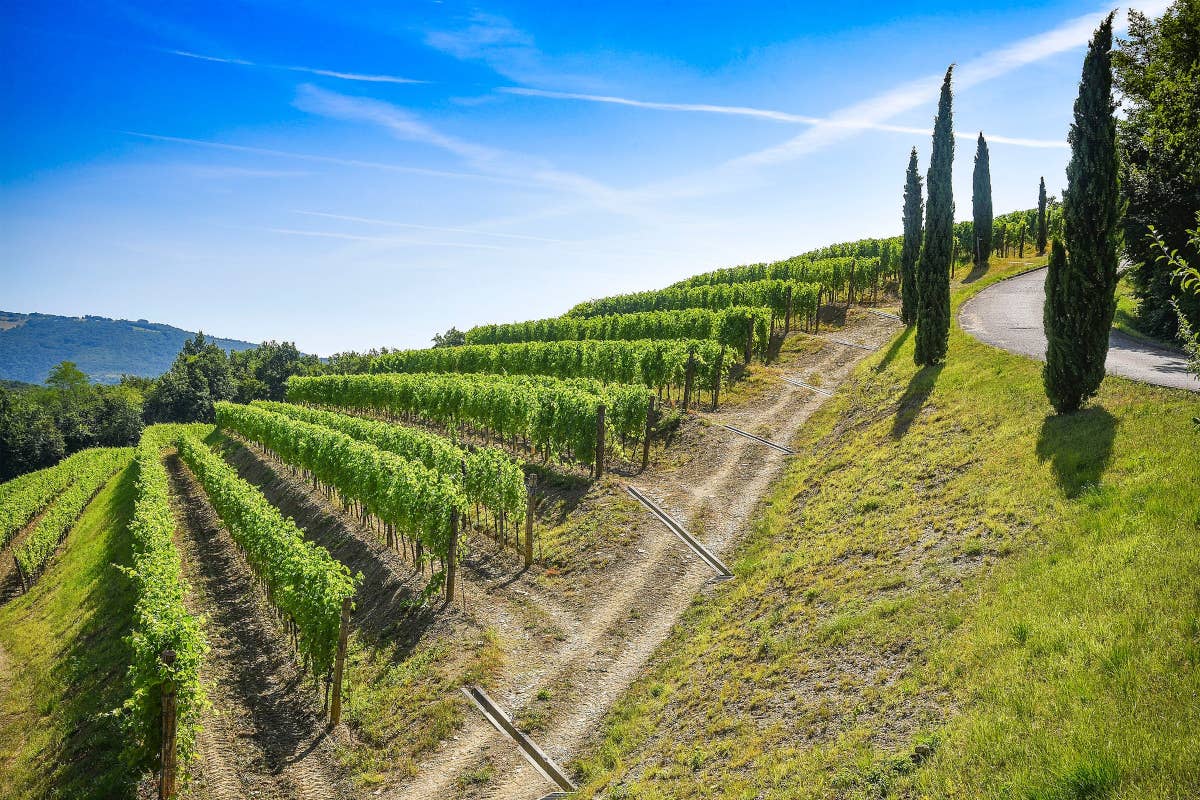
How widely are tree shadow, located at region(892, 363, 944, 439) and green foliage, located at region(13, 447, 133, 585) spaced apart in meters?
46.0

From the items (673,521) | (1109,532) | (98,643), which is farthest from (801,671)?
(98,643)

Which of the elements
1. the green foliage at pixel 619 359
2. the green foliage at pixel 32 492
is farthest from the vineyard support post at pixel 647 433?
the green foliage at pixel 32 492

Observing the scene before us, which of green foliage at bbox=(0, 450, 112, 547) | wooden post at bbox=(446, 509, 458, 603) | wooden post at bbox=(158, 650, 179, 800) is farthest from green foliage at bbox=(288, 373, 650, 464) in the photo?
green foliage at bbox=(0, 450, 112, 547)

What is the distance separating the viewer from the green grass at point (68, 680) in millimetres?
16031

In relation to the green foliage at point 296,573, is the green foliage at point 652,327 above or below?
above

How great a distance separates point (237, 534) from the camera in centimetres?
2539

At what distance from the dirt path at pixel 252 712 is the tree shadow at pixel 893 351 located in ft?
88.5

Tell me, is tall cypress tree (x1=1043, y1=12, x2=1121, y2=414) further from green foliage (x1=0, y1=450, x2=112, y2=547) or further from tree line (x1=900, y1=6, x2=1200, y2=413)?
green foliage (x1=0, y1=450, x2=112, y2=547)

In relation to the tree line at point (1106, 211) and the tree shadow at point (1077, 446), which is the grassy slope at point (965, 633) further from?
the tree line at point (1106, 211)

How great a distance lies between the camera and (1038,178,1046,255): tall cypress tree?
54562 mm

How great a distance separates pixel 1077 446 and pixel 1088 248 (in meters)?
5.94

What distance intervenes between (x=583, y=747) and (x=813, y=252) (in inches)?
2766

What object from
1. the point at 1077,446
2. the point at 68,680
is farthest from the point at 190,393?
the point at 1077,446

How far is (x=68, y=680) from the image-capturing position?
68.5ft
